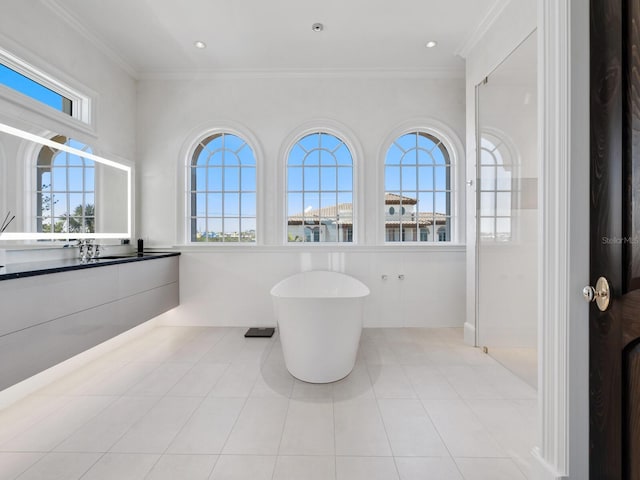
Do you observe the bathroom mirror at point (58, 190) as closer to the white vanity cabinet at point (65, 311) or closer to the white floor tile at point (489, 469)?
the white vanity cabinet at point (65, 311)

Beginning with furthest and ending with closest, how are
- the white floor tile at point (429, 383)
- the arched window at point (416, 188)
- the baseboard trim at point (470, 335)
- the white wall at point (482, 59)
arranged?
the arched window at point (416, 188) → the baseboard trim at point (470, 335) → the white wall at point (482, 59) → the white floor tile at point (429, 383)

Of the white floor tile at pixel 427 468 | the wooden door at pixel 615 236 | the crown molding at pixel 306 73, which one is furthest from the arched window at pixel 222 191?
the wooden door at pixel 615 236

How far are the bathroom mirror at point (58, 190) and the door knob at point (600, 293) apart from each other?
3.10m

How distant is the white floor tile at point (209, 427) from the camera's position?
4.88ft

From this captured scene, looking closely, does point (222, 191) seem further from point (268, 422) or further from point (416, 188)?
point (268, 422)

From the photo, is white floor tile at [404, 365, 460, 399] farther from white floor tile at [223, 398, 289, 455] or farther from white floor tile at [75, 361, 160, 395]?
white floor tile at [75, 361, 160, 395]

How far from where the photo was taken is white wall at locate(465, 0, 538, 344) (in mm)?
2135

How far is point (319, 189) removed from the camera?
3475mm

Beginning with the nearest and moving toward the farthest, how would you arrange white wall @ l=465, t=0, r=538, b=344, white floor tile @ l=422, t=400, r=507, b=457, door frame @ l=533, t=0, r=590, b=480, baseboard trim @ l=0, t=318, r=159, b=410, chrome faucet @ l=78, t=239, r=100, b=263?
door frame @ l=533, t=0, r=590, b=480, white floor tile @ l=422, t=400, r=507, b=457, baseboard trim @ l=0, t=318, r=159, b=410, white wall @ l=465, t=0, r=538, b=344, chrome faucet @ l=78, t=239, r=100, b=263

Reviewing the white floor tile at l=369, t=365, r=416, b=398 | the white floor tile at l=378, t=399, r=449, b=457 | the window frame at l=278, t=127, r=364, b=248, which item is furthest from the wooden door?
the window frame at l=278, t=127, r=364, b=248

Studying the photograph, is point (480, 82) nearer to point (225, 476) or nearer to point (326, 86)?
point (326, 86)

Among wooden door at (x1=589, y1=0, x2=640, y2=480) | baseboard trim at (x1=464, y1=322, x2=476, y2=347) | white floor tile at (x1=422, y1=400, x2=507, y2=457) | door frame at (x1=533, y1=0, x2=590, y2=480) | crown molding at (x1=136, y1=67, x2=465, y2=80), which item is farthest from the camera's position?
crown molding at (x1=136, y1=67, x2=465, y2=80)

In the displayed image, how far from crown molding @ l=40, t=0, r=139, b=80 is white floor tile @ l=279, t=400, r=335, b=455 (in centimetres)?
343

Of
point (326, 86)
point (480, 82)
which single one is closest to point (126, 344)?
point (326, 86)
